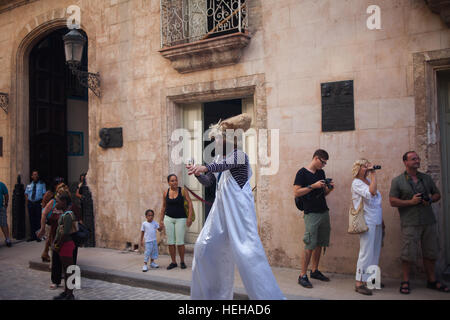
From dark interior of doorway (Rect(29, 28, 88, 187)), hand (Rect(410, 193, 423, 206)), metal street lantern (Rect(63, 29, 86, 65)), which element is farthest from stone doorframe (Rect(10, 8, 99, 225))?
hand (Rect(410, 193, 423, 206))

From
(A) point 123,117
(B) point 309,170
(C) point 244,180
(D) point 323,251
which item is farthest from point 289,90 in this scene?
(A) point 123,117

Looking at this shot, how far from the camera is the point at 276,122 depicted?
7027 mm

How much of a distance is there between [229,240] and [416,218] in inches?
103

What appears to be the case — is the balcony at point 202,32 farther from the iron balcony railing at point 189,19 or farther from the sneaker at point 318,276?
the sneaker at point 318,276

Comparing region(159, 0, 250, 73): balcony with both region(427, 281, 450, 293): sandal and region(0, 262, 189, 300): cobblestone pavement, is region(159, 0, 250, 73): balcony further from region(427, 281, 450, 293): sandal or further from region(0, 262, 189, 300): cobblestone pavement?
region(427, 281, 450, 293): sandal

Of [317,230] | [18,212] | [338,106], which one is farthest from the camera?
[18,212]

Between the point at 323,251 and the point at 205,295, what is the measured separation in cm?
276

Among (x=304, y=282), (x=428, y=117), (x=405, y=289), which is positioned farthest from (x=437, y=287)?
(x=428, y=117)

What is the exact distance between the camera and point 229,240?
423cm

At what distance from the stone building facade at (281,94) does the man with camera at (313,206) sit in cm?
52

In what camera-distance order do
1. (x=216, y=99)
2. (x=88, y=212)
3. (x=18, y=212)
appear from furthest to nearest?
(x=18, y=212)
(x=88, y=212)
(x=216, y=99)

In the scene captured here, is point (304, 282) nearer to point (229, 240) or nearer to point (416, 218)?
point (416, 218)

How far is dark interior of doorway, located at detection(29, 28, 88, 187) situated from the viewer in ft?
37.1

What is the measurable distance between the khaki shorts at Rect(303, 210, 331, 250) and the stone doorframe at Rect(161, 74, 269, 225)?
1263mm
